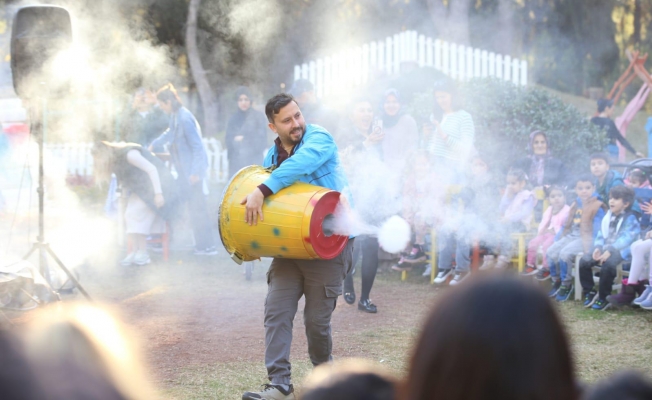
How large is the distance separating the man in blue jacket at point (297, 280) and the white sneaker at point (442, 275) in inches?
146

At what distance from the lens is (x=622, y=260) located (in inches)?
241

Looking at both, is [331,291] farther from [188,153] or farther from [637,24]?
[637,24]

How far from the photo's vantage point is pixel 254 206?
3701 millimetres

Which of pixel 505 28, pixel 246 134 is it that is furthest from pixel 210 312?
pixel 505 28

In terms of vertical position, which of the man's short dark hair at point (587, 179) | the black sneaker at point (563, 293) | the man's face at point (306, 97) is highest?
the man's face at point (306, 97)

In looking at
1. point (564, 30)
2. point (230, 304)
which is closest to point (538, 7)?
point (564, 30)

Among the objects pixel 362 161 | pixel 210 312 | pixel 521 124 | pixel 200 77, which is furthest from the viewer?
pixel 200 77

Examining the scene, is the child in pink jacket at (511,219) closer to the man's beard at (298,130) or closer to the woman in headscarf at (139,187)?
the man's beard at (298,130)

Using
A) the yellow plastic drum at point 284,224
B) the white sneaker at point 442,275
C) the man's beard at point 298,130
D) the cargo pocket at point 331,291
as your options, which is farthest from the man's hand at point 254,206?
the white sneaker at point 442,275

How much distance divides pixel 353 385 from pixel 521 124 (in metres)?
9.12

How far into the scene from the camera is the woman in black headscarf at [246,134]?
934 centimetres

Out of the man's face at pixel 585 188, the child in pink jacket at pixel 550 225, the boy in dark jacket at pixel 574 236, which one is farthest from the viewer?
the child in pink jacket at pixel 550 225

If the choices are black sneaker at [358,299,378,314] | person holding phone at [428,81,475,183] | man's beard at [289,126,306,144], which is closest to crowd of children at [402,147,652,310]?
person holding phone at [428,81,475,183]

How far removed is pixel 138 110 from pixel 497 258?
228 inches
